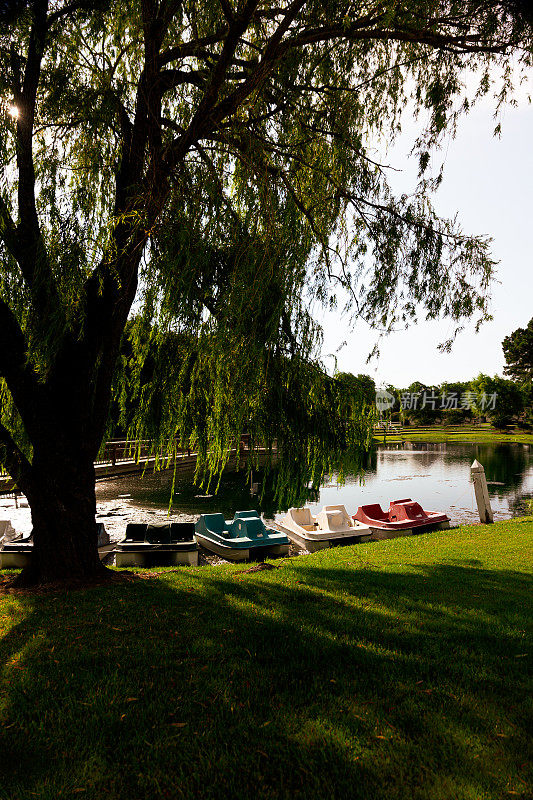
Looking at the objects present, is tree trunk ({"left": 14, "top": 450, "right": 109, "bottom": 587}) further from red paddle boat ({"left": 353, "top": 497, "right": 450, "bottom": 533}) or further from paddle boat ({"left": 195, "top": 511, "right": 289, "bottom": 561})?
red paddle boat ({"left": 353, "top": 497, "right": 450, "bottom": 533})

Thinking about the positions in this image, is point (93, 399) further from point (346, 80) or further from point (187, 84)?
point (346, 80)

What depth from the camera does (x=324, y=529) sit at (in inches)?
586

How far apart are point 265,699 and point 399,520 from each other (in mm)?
13160

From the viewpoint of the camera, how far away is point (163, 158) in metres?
5.57

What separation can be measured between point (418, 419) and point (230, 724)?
112 metres

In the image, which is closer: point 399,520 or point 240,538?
point 240,538

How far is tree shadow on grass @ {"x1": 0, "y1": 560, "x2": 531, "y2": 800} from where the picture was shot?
2607 mm

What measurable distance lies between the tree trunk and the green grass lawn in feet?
2.05

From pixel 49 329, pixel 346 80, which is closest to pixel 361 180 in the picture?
pixel 346 80

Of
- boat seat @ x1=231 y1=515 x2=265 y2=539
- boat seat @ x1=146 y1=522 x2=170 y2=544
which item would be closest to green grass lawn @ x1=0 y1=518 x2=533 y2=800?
boat seat @ x1=146 y1=522 x2=170 y2=544

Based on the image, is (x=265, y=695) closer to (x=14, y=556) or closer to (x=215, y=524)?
(x=14, y=556)

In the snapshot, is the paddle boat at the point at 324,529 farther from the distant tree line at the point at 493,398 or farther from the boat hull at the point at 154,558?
the distant tree line at the point at 493,398

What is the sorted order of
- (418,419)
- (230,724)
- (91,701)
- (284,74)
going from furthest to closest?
(418,419) → (284,74) → (91,701) → (230,724)

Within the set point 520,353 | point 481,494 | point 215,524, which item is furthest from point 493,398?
point 215,524
